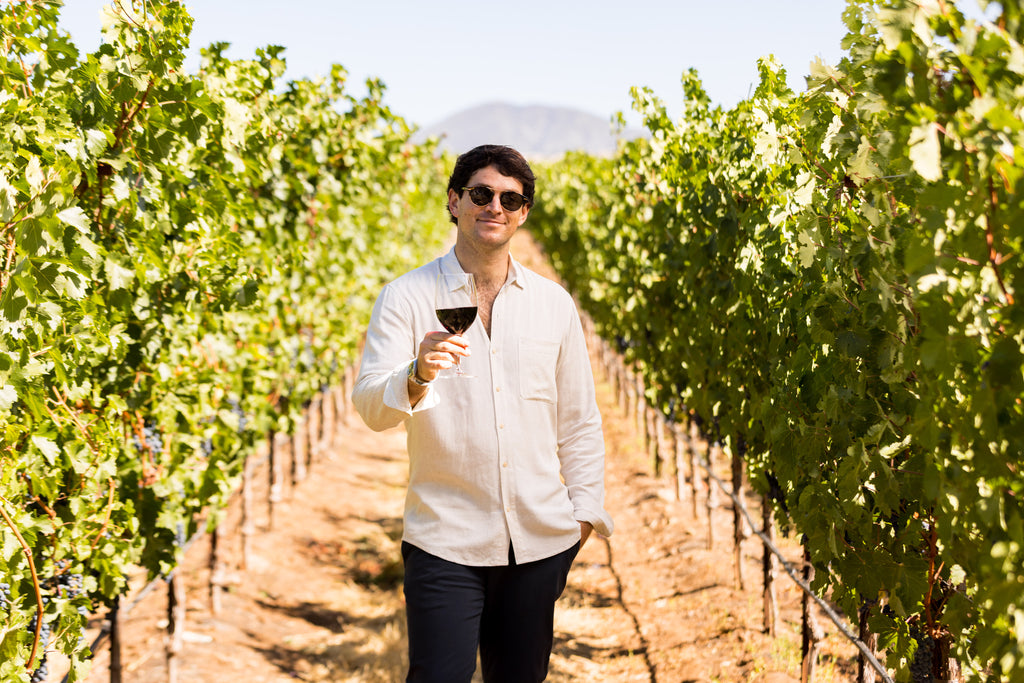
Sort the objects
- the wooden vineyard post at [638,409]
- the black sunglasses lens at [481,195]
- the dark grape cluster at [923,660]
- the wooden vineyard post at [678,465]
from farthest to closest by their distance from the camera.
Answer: the wooden vineyard post at [638,409], the wooden vineyard post at [678,465], the dark grape cluster at [923,660], the black sunglasses lens at [481,195]

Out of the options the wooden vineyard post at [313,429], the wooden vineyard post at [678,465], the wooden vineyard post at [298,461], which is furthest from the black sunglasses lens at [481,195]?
the wooden vineyard post at [313,429]

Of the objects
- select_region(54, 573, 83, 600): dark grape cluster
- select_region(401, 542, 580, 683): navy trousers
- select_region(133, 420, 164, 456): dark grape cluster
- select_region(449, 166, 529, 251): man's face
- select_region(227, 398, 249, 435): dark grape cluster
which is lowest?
select_region(54, 573, 83, 600): dark grape cluster

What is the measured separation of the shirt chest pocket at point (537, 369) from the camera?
2512mm

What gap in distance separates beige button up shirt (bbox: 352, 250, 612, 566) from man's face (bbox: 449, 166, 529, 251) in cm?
9

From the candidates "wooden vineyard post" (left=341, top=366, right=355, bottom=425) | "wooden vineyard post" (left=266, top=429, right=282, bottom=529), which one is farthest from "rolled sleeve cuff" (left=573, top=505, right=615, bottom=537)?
"wooden vineyard post" (left=341, top=366, right=355, bottom=425)

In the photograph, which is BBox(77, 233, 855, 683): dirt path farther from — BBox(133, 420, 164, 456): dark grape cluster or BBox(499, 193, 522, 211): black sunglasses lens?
BBox(499, 193, 522, 211): black sunglasses lens

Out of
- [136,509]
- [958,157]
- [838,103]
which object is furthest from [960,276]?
[136,509]

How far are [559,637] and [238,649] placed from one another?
Result: 72.3 inches

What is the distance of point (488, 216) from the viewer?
247 centimetres

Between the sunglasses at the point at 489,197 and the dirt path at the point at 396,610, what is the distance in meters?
2.74

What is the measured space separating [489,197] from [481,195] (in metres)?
0.02

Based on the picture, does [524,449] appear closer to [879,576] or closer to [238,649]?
[879,576]

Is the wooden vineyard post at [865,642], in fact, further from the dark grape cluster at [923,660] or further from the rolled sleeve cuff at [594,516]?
the rolled sleeve cuff at [594,516]

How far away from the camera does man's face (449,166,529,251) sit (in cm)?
247
